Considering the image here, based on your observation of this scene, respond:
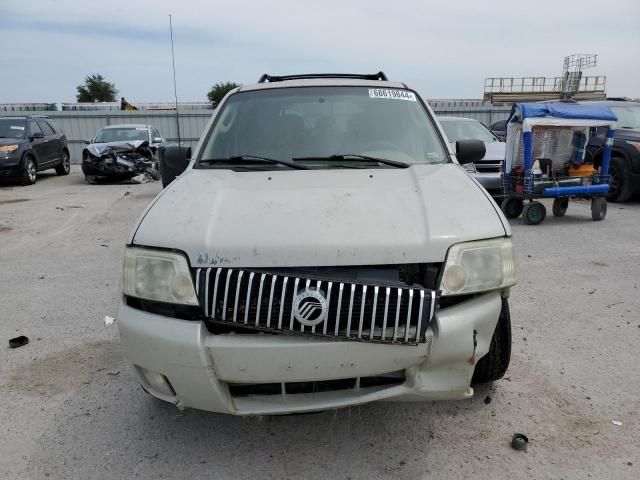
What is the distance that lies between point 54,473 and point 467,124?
31.9ft

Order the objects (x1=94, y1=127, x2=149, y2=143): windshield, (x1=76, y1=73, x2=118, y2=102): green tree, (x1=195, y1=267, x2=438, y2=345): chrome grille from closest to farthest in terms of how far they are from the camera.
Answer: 1. (x1=195, y1=267, x2=438, y2=345): chrome grille
2. (x1=94, y1=127, x2=149, y2=143): windshield
3. (x1=76, y1=73, x2=118, y2=102): green tree

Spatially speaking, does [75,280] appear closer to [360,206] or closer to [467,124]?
[360,206]

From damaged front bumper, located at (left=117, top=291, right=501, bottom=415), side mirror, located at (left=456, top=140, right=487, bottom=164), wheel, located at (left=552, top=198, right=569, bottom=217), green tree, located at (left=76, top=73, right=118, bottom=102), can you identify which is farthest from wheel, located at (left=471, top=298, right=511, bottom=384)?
green tree, located at (left=76, top=73, right=118, bottom=102)

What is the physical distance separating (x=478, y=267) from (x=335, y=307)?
0.68 m

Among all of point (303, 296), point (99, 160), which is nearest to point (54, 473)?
point (303, 296)

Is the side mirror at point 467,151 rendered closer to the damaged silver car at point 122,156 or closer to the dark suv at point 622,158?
the dark suv at point 622,158

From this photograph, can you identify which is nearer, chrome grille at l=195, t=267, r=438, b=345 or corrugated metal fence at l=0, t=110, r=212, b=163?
chrome grille at l=195, t=267, r=438, b=345

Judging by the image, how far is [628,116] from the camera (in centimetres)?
1038

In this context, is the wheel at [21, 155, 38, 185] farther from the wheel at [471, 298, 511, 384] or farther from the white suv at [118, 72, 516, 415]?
the wheel at [471, 298, 511, 384]

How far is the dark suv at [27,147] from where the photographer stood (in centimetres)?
1300

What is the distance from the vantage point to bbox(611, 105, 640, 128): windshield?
10.2m

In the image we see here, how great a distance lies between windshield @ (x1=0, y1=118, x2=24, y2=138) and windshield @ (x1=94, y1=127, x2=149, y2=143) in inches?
73.8

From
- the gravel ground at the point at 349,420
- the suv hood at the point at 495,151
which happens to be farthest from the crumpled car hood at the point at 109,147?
the gravel ground at the point at 349,420

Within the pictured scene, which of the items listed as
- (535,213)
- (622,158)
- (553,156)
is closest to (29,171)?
(535,213)
